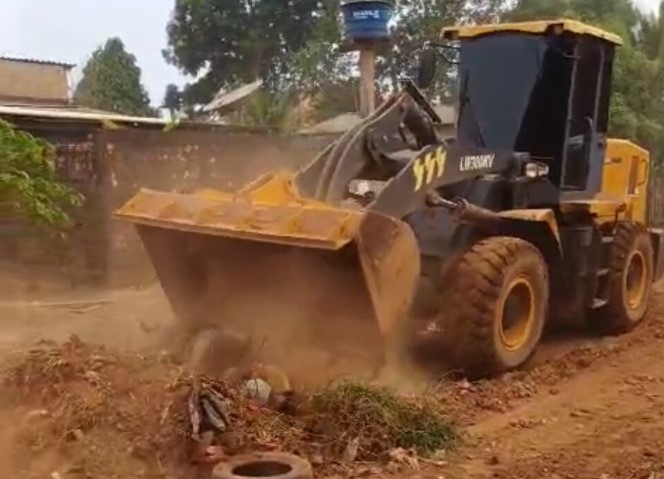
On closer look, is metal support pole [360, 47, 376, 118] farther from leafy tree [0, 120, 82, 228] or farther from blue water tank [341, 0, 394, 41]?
leafy tree [0, 120, 82, 228]

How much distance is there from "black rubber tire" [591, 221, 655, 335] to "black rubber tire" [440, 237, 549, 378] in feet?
6.70

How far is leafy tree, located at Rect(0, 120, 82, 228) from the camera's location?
9297 millimetres

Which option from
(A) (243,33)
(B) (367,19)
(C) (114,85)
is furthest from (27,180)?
(C) (114,85)

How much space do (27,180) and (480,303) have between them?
4.44m

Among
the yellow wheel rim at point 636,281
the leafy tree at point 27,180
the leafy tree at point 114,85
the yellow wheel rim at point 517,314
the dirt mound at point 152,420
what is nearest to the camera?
the dirt mound at point 152,420

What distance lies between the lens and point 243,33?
35594 millimetres

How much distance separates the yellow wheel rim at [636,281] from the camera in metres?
10.0

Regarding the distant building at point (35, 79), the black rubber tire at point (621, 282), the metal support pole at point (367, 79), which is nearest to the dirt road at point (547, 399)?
the black rubber tire at point (621, 282)

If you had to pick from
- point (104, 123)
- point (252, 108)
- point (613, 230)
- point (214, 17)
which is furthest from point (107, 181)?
point (214, 17)

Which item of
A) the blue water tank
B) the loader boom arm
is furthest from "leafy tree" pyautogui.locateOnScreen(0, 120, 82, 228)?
the blue water tank

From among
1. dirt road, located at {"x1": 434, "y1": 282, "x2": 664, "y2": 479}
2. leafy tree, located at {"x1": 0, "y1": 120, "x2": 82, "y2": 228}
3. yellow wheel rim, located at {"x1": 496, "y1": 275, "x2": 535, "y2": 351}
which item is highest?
leafy tree, located at {"x1": 0, "y1": 120, "x2": 82, "y2": 228}

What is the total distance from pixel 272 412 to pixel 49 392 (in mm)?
1284

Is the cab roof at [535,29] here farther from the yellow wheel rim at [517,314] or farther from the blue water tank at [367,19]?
the blue water tank at [367,19]

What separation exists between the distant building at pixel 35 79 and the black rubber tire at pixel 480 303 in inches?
828
